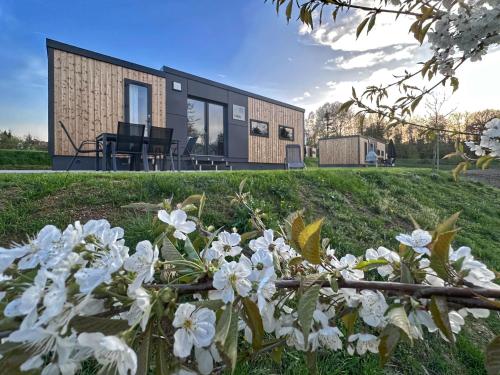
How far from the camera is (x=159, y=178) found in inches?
121

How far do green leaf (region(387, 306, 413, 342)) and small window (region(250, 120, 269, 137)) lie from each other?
1308cm

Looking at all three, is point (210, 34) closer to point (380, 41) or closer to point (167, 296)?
point (380, 41)

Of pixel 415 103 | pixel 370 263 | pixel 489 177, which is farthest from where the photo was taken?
pixel 489 177

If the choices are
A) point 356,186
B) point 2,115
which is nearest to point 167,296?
point 356,186

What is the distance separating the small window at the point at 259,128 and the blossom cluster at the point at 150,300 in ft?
42.5

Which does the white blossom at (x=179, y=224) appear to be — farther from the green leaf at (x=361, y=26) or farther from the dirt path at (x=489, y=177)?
the dirt path at (x=489, y=177)

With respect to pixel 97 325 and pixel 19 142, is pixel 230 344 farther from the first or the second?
pixel 19 142

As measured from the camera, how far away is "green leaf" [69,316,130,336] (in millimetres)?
307

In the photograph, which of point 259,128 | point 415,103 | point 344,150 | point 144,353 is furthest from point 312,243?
point 344,150

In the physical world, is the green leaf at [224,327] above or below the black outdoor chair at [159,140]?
below

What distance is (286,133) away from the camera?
14.9m

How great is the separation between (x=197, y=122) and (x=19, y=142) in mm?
16951

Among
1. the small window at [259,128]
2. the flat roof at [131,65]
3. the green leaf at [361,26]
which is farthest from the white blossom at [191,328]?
→ the small window at [259,128]

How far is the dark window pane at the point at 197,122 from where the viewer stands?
11109mm
